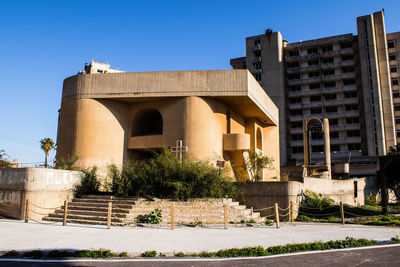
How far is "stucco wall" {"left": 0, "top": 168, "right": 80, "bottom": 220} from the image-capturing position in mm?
16375

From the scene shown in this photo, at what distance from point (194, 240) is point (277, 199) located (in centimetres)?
848

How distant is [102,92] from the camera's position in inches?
977

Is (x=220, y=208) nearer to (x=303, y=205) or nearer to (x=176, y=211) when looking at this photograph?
(x=176, y=211)

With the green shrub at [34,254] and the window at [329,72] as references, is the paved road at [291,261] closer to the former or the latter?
the green shrub at [34,254]

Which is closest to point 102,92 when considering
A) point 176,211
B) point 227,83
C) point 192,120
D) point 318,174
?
point 192,120

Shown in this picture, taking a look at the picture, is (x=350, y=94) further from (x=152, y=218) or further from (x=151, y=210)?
(x=152, y=218)

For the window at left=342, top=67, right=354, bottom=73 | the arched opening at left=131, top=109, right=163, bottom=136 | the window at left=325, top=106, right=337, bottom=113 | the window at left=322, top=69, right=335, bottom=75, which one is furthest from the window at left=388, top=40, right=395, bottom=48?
the arched opening at left=131, top=109, right=163, bottom=136

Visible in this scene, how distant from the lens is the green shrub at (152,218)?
14453 mm

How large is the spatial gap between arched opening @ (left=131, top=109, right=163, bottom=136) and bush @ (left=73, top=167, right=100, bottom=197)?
25.0ft

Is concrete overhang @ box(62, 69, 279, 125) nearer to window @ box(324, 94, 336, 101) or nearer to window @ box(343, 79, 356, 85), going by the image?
window @ box(324, 94, 336, 101)

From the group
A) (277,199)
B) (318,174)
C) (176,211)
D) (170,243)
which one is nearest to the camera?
(170,243)

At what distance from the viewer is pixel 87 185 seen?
19094mm

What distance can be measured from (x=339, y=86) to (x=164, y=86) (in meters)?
44.9

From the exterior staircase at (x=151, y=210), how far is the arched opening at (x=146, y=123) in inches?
415
